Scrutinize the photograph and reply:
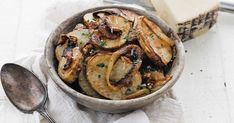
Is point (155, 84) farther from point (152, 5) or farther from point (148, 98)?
point (152, 5)

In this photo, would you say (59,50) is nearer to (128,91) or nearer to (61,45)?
(61,45)

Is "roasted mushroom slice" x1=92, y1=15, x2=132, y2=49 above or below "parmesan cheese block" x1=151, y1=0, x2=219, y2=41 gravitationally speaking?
above

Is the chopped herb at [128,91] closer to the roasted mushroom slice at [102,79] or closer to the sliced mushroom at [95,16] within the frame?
the roasted mushroom slice at [102,79]

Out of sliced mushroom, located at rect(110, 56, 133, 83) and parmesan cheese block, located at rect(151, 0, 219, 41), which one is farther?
parmesan cheese block, located at rect(151, 0, 219, 41)

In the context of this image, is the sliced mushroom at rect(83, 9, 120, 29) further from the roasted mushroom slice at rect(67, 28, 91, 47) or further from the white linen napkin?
the white linen napkin

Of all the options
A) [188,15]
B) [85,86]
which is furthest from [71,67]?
[188,15]

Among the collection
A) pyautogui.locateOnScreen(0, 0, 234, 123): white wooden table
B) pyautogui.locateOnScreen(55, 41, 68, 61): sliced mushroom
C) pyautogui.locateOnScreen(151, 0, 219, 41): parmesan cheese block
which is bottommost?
pyautogui.locateOnScreen(0, 0, 234, 123): white wooden table

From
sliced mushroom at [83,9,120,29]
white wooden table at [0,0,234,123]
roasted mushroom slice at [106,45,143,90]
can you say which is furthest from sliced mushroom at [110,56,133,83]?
white wooden table at [0,0,234,123]
